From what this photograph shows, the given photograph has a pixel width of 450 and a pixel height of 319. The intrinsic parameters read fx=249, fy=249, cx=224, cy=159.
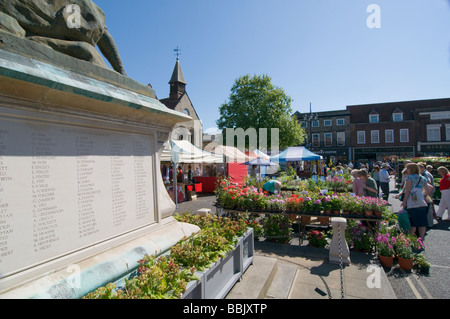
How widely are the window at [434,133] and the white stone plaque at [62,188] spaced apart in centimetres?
4197

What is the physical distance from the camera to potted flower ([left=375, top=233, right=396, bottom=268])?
4600mm

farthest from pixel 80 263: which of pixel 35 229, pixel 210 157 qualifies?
pixel 210 157

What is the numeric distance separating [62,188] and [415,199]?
643 cm

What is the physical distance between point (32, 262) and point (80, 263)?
0.37m

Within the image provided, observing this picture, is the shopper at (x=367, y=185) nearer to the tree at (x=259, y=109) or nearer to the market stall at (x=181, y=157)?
the market stall at (x=181, y=157)

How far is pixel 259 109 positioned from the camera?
89.0 feet

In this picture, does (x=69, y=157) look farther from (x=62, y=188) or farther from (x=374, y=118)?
(x=374, y=118)

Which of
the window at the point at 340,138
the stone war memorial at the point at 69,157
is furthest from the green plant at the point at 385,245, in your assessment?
the window at the point at 340,138

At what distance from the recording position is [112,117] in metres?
2.52

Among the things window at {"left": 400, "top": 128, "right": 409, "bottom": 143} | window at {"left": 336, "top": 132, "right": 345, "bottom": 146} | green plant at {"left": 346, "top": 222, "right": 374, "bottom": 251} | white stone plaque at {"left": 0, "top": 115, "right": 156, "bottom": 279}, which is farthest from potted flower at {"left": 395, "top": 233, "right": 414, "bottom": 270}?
window at {"left": 400, "top": 128, "right": 409, "bottom": 143}

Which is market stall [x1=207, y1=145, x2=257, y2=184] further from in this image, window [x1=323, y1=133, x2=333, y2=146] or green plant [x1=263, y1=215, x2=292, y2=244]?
window [x1=323, y1=133, x2=333, y2=146]

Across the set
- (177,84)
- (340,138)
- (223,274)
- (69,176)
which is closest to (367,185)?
(223,274)

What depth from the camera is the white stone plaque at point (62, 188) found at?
1.77m
